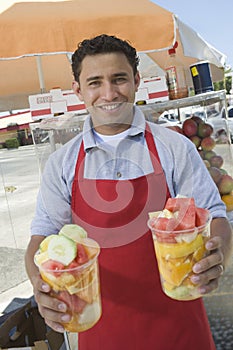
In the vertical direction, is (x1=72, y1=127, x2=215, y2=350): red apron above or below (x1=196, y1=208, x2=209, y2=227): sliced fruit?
below

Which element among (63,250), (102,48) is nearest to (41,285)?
(63,250)

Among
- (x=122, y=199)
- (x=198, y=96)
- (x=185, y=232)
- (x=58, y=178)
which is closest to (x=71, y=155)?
(x=58, y=178)

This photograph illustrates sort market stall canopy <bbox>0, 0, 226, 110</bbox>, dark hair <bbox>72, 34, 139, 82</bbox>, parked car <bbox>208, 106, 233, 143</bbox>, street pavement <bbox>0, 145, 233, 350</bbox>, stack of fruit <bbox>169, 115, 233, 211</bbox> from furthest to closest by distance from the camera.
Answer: parked car <bbox>208, 106, 233, 143</bbox>, stack of fruit <bbox>169, 115, 233, 211</bbox>, street pavement <bbox>0, 145, 233, 350</bbox>, market stall canopy <bbox>0, 0, 226, 110</bbox>, dark hair <bbox>72, 34, 139, 82</bbox>

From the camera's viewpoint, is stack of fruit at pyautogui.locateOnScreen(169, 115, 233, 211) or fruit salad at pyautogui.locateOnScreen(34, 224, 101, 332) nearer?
fruit salad at pyautogui.locateOnScreen(34, 224, 101, 332)

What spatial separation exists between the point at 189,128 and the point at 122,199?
5.11ft

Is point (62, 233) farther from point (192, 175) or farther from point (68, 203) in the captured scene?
point (192, 175)

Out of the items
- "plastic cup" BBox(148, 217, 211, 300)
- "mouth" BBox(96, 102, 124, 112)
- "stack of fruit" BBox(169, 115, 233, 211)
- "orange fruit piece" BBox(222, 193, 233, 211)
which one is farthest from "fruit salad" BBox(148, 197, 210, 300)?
"stack of fruit" BBox(169, 115, 233, 211)

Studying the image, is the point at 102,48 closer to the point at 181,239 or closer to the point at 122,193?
the point at 122,193

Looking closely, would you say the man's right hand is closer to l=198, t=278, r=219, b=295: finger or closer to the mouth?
l=198, t=278, r=219, b=295: finger

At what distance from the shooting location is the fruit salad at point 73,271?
0.85 meters

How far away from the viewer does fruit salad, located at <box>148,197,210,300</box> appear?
867 millimetres

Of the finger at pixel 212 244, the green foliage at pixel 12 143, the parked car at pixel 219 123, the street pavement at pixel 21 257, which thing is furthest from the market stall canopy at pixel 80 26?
the green foliage at pixel 12 143

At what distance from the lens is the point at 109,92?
1.18m

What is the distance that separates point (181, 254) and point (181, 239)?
1.5 inches
